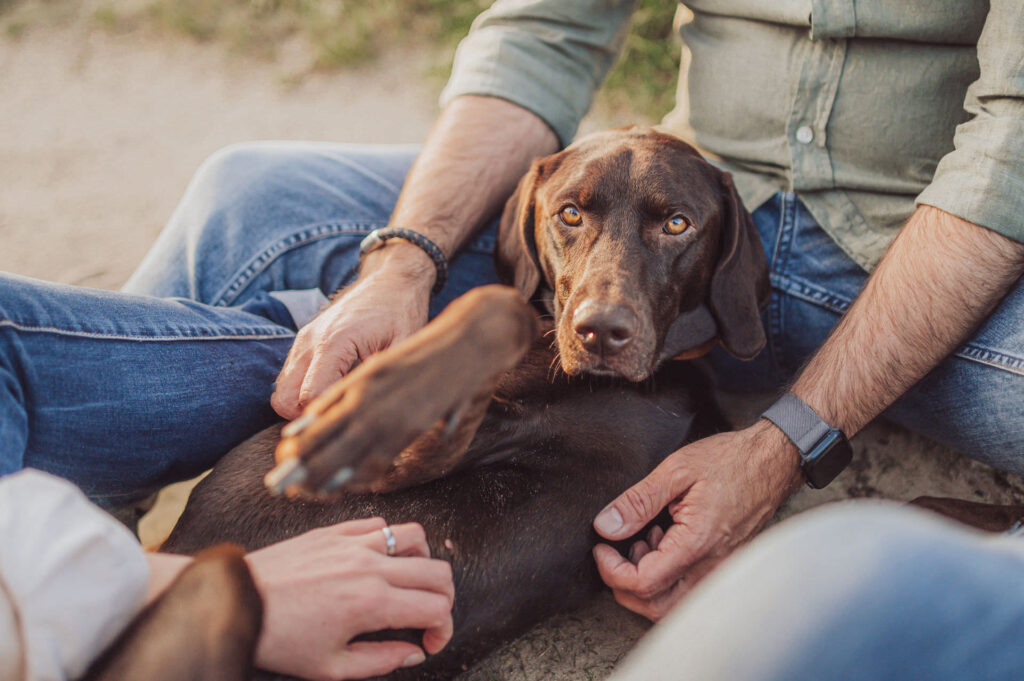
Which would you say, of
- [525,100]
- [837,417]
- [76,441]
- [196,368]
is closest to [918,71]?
[837,417]

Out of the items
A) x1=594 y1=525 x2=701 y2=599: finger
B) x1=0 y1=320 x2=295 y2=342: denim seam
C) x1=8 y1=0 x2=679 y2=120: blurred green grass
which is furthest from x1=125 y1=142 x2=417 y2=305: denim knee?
x1=8 y1=0 x2=679 y2=120: blurred green grass

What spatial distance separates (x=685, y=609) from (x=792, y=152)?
1.89m

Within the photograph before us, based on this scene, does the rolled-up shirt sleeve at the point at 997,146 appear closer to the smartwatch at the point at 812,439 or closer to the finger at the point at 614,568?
the smartwatch at the point at 812,439

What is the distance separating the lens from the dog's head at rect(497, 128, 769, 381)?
2.17m

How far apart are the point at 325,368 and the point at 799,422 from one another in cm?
139

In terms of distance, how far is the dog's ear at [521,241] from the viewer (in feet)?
8.33

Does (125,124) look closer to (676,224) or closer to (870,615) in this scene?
(676,224)

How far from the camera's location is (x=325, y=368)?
2.01 meters

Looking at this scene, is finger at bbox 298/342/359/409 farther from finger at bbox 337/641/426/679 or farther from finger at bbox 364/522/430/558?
finger at bbox 337/641/426/679

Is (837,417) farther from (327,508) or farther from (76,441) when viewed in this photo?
(76,441)

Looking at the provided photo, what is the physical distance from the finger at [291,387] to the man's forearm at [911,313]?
4.88 ft

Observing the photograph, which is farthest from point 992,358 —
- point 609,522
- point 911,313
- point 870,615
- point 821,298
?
point 870,615

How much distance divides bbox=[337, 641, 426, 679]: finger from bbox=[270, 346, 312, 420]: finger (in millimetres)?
751

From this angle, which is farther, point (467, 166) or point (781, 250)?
point (467, 166)
